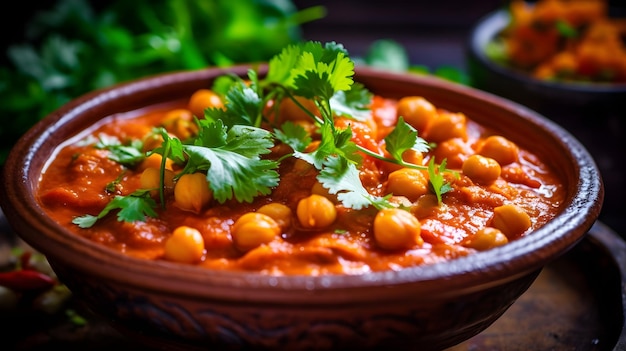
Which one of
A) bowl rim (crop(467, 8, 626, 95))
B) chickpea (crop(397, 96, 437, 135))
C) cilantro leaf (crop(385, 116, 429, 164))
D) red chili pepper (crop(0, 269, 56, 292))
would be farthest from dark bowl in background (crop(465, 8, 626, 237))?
red chili pepper (crop(0, 269, 56, 292))

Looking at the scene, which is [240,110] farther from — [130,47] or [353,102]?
[130,47]

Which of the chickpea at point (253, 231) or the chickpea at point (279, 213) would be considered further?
the chickpea at point (279, 213)

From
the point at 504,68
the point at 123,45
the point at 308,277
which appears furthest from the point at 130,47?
the point at 308,277

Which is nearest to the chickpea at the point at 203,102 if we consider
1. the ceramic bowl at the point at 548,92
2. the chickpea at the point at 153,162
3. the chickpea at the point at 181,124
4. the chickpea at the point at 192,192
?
the chickpea at the point at 181,124

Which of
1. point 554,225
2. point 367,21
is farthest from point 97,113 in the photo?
point 367,21

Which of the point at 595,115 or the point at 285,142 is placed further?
the point at 595,115

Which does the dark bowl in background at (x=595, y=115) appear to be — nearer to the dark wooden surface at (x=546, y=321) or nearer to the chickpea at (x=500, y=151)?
the dark wooden surface at (x=546, y=321)
